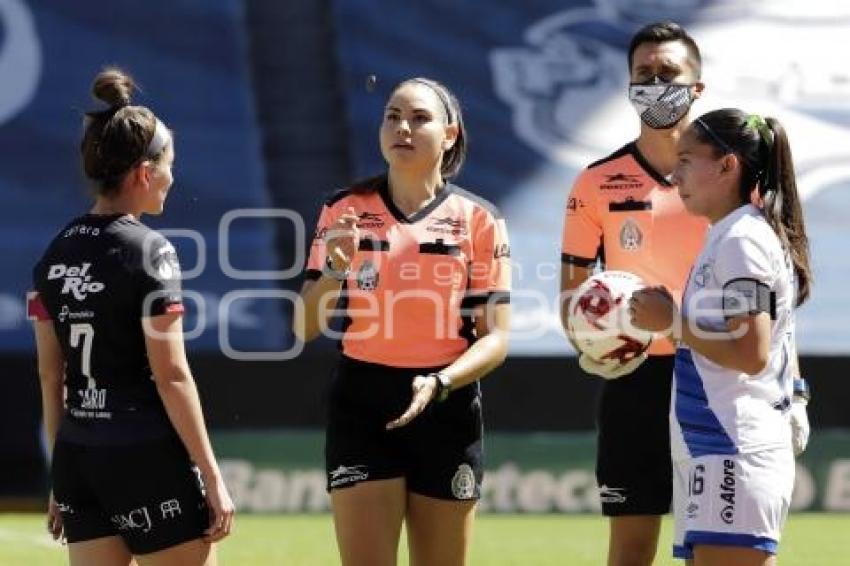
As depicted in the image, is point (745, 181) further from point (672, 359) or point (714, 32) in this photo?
point (714, 32)

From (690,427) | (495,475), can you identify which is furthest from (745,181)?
(495,475)

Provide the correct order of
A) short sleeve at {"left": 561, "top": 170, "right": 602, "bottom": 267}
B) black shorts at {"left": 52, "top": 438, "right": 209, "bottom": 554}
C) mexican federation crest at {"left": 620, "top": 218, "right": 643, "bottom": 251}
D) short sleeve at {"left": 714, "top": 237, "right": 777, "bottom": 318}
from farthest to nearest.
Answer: short sleeve at {"left": 561, "top": 170, "right": 602, "bottom": 267} < mexican federation crest at {"left": 620, "top": 218, "right": 643, "bottom": 251} < black shorts at {"left": 52, "top": 438, "right": 209, "bottom": 554} < short sleeve at {"left": 714, "top": 237, "right": 777, "bottom": 318}

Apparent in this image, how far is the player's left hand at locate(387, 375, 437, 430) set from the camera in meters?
4.85

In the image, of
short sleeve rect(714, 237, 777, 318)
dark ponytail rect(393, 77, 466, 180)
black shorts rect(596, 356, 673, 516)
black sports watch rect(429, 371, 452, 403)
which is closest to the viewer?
short sleeve rect(714, 237, 777, 318)

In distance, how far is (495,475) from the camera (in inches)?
413

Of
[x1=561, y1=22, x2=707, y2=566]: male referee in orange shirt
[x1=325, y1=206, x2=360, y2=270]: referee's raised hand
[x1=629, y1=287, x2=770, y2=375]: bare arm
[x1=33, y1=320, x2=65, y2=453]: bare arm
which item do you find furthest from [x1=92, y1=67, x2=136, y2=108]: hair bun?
[x1=561, y1=22, x2=707, y2=566]: male referee in orange shirt

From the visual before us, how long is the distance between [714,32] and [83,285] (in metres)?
8.23

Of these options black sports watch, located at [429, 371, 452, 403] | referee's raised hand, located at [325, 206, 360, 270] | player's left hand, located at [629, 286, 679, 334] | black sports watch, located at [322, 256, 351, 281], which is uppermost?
referee's raised hand, located at [325, 206, 360, 270]

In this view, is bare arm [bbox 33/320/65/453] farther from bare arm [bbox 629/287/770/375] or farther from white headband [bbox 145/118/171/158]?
bare arm [bbox 629/287/770/375]

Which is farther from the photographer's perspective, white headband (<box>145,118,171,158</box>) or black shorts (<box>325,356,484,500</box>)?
black shorts (<box>325,356,484,500</box>)

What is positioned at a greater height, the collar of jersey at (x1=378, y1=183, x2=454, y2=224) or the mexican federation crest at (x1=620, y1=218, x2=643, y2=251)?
the collar of jersey at (x1=378, y1=183, x2=454, y2=224)

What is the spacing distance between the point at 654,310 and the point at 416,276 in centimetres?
103

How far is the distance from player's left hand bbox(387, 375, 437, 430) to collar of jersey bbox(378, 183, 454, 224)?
22.5 inches

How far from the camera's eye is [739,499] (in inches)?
169
